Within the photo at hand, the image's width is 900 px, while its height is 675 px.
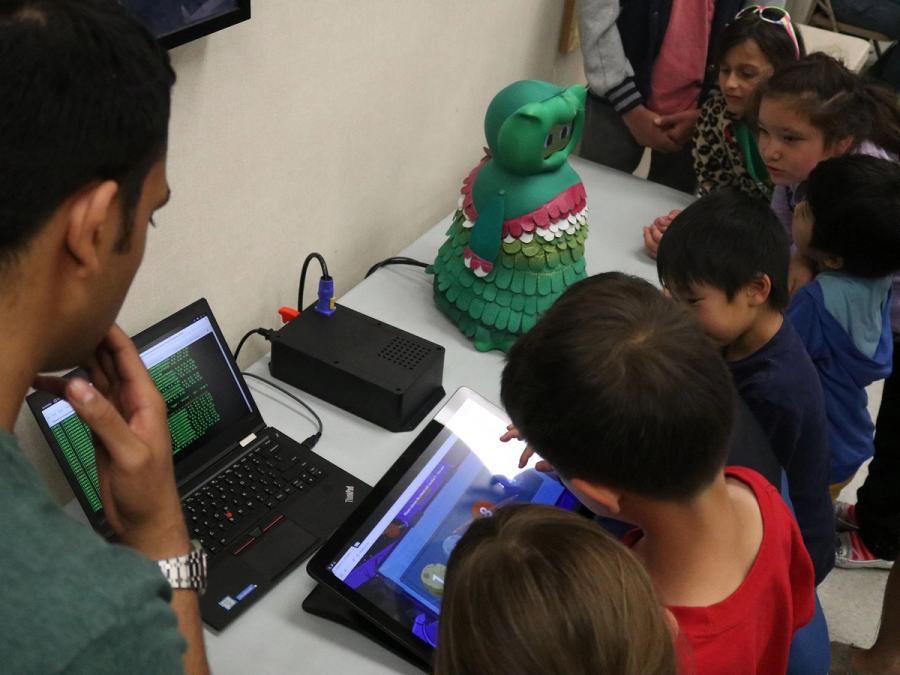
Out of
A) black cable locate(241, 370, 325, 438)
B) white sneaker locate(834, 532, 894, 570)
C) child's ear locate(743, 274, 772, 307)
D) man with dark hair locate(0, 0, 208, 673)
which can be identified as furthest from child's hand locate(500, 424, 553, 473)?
white sneaker locate(834, 532, 894, 570)

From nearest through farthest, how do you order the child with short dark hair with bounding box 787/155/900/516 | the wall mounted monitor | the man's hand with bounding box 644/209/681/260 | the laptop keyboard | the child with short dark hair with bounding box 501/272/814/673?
the child with short dark hair with bounding box 501/272/814/673 < the wall mounted monitor < the laptop keyboard < the child with short dark hair with bounding box 787/155/900/516 < the man's hand with bounding box 644/209/681/260

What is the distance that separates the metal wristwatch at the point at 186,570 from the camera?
75 centimetres

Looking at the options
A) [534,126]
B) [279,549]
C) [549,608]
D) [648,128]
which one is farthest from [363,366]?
[648,128]

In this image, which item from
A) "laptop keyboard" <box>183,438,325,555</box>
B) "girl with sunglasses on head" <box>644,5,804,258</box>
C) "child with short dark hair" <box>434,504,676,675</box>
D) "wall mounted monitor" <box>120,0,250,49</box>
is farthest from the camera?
"girl with sunglasses on head" <box>644,5,804,258</box>

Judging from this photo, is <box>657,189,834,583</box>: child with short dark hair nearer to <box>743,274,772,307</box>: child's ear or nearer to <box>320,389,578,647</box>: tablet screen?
<box>743,274,772,307</box>: child's ear

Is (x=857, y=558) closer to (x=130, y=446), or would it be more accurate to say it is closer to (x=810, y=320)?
(x=810, y=320)

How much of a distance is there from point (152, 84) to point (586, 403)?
471 millimetres

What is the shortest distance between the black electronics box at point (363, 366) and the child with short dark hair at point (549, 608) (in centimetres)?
57

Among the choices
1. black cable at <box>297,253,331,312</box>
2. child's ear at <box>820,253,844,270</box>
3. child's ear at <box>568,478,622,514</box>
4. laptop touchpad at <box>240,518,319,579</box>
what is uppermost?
child's ear at <box>568,478,622,514</box>

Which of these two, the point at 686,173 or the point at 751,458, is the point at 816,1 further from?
the point at 751,458

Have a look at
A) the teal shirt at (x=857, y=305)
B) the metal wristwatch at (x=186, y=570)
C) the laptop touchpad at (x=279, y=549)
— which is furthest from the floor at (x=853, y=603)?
the metal wristwatch at (x=186, y=570)

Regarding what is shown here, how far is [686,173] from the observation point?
7.44 ft

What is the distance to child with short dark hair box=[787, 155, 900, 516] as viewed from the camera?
143 cm

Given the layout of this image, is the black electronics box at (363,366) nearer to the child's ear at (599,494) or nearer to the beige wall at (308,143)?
the beige wall at (308,143)
